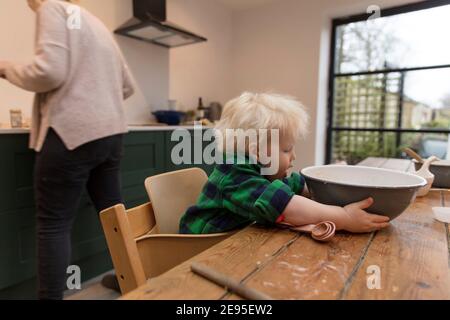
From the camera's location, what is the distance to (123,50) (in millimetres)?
2260

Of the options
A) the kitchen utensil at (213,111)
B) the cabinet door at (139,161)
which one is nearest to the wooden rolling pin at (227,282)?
the cabinet door at (139,161)

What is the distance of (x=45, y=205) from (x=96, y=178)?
0.24 metres

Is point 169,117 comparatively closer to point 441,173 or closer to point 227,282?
point 441,173

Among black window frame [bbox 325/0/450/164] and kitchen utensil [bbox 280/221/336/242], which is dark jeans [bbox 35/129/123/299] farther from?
black window frame [bbox 325/0/450/164]

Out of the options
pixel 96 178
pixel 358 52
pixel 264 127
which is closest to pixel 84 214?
pixel 96 178

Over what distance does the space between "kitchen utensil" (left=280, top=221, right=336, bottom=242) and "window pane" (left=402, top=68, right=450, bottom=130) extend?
8.62ft

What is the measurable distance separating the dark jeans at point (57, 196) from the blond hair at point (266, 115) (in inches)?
23.8

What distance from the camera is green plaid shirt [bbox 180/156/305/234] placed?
61cm

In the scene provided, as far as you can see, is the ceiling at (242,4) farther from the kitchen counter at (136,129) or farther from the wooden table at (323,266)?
the wooden table at (323,266)

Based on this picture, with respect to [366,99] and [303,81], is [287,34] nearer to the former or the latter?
[303,81]

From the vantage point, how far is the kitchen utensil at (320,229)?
0.54 meters

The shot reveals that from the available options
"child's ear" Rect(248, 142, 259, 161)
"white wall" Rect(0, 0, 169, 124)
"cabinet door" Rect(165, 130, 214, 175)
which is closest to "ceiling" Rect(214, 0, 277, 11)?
"white wall" Rect(0, 0, 169, 124)
